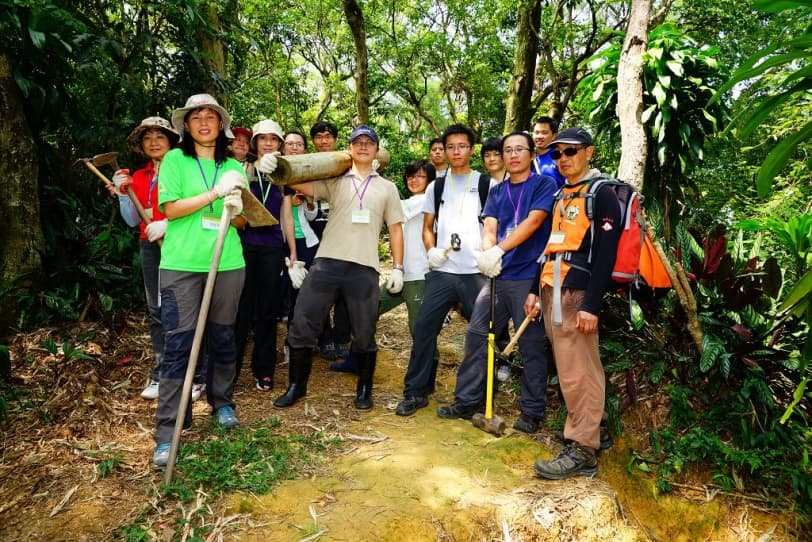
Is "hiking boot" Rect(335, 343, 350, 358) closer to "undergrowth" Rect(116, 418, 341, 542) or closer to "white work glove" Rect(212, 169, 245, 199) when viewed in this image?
"undergrowth" Rect(116, 418, 341, 542)

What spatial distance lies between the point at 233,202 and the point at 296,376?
1655 millimetres

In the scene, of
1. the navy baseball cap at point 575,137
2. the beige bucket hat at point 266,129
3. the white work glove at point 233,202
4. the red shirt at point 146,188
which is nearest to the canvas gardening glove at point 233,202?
the white work glove at point 233,202

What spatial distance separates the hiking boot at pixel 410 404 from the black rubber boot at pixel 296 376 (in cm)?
84

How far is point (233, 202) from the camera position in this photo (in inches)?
132

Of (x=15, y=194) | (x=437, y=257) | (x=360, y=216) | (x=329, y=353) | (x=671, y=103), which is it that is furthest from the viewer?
(x=329, y=353)

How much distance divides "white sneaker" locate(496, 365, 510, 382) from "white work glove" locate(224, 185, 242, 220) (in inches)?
118

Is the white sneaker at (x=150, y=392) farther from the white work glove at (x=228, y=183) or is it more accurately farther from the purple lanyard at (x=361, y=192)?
the purple lanyard at (x=361, y=192)

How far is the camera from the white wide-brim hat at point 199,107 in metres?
3.48

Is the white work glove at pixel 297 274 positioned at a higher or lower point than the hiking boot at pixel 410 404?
higher

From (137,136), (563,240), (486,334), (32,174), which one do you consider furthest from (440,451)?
(32,174)

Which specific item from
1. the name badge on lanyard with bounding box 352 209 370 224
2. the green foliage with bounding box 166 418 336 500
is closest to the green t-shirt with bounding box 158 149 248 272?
the name badge on lanyard with bounding box 352 209 370 224

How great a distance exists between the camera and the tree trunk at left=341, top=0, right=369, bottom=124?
879 centimetres

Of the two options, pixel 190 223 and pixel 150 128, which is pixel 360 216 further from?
pixel 150 128

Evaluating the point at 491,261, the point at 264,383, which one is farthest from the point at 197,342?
the point at 491,261
